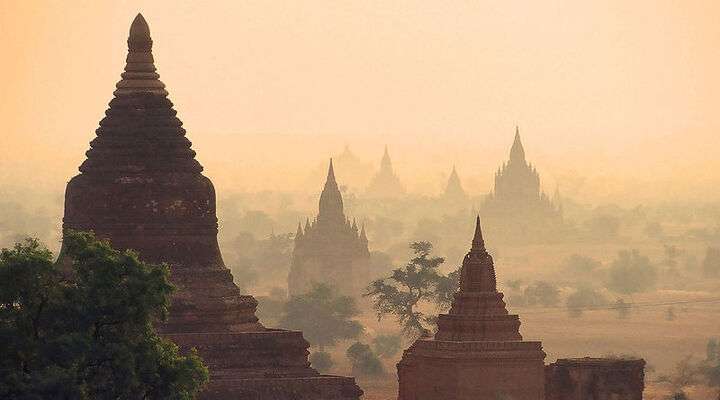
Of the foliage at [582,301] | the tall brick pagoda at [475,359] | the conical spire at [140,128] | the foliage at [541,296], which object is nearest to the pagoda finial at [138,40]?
the conical spire at [140,128]

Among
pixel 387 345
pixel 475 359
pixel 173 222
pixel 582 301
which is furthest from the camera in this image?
pixel 582 301

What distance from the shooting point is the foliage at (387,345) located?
114m

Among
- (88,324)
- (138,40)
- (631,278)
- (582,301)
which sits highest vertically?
(631,278)

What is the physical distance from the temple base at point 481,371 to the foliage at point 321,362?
1573 inches

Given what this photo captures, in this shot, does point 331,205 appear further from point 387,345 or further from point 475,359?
point 475,359

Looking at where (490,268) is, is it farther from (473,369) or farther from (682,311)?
(682,311)

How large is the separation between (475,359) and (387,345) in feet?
168

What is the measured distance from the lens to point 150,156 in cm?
5650

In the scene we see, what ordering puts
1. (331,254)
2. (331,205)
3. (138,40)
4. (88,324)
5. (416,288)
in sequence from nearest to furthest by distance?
1. (88,324)
2. (138,40)
3. (416,288)
4. (331,254)
5. (331,205)

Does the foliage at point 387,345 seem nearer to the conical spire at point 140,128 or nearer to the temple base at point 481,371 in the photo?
the temple base at point 481,371

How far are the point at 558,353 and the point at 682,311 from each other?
2724 centimetres

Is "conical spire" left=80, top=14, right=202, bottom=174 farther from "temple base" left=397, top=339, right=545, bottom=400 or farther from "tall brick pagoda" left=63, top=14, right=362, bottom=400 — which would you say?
"temple base" left=397, top=339, right=545, bottom=400

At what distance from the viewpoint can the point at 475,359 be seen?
63781 millimetres

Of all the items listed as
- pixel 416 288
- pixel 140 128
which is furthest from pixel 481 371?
pixel 416 288
